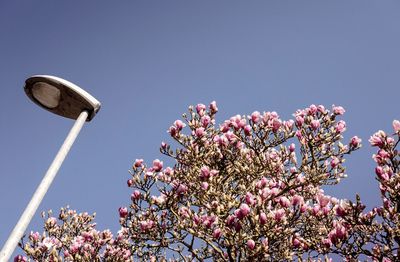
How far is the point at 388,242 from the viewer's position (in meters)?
4.78

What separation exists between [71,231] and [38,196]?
26.0 ft

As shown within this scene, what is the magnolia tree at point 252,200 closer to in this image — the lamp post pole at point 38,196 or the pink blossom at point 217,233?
the pink blossom at point 217,233

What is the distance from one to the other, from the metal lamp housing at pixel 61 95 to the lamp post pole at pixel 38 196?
206mm

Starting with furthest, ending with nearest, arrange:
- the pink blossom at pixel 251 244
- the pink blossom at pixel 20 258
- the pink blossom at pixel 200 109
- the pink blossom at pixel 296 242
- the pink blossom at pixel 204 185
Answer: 1. the pink blossom at pixel 20 258
2. the pink blossom at pixel 200 109
3. the pink blossom at pixel 204 185
4. the pink blossom at pixel 296 242
5. the pink blossom at pixel 251 244

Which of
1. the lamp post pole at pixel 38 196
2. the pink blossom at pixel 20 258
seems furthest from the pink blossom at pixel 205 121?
the pink blossom at pixel 20 258

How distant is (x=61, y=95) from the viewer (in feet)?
11.4

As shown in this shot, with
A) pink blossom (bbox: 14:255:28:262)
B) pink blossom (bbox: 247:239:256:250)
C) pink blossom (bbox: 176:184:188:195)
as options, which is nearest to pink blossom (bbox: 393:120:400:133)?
pink blossom (bbox: 247:239:256:250)

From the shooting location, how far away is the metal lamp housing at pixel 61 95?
335cm

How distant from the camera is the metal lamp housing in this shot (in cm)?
335

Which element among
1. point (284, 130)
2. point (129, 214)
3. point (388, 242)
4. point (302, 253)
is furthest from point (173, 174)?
point (388, 242)

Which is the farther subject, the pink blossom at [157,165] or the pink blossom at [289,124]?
the pink blossom at [157,165]

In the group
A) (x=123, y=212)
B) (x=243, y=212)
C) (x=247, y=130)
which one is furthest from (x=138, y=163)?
(x=243, y=212)

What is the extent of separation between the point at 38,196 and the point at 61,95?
128cm

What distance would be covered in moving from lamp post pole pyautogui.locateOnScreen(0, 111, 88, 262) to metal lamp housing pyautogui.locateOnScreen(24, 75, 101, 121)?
0.67ft
